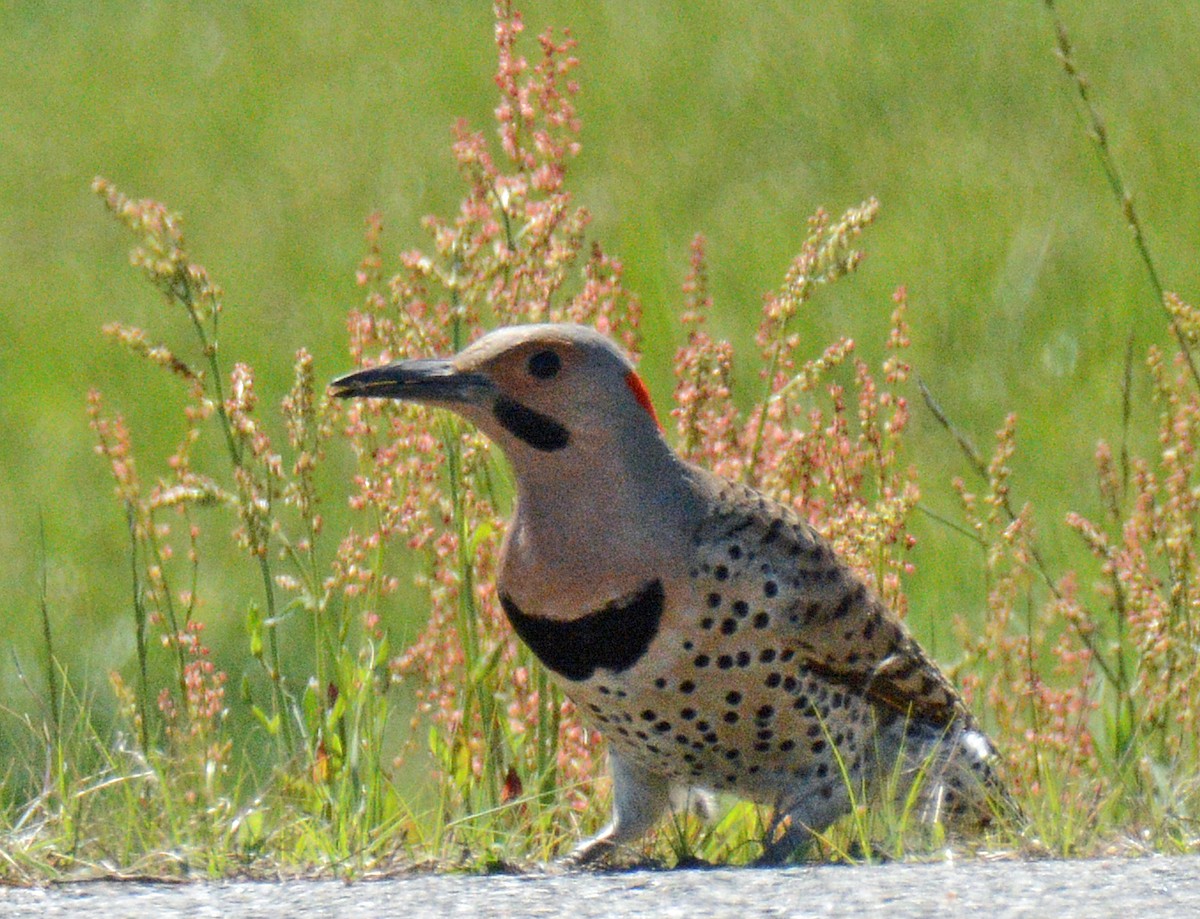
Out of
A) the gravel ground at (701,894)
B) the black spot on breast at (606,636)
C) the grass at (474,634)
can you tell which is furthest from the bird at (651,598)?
the gravel ground at (701,894)

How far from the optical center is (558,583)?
160 inches

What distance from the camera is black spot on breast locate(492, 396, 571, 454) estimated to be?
163 inches

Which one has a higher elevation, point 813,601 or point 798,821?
point 813,601

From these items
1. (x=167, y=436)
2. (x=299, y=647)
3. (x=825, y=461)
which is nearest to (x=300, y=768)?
(x=825, y=461)

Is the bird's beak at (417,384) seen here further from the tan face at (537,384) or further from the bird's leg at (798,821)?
the bird's leg at (798,821)

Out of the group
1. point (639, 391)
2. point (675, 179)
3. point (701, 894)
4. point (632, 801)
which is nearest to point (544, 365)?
point (639, 391)

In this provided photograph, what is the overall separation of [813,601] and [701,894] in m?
0.85

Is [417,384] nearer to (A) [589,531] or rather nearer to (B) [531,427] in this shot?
(B) [531,427]

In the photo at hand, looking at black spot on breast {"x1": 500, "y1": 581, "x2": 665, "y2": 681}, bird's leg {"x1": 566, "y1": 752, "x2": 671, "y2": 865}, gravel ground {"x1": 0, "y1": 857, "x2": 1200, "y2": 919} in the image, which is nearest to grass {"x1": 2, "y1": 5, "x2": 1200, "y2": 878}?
bird's leg {"x1": 566, "y1": 752, "x2": 671, "y2": 865}

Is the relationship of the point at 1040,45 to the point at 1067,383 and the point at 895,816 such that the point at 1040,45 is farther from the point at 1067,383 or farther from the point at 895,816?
the point at 895,816

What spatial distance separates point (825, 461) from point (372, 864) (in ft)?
4.52

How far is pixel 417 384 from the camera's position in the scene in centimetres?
405

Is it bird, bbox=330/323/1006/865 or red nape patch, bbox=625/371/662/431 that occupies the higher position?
red nape patch, bbox=625/371/662/431

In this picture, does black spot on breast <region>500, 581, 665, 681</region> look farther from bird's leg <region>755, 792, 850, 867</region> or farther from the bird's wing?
bird's leg <region>755, 792, 850, 867</region>
